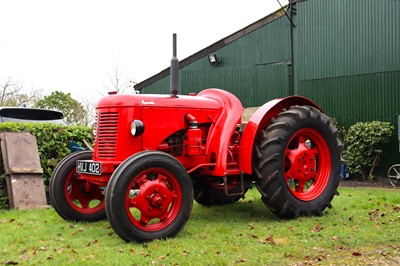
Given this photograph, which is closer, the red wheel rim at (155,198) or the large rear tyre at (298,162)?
the red wheel rim at (155,198)

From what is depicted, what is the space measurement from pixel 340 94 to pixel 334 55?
1248 millimetres

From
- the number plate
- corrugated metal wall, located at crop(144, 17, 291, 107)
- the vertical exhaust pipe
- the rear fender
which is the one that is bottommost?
the number plate

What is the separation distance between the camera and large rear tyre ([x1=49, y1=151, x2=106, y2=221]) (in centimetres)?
644

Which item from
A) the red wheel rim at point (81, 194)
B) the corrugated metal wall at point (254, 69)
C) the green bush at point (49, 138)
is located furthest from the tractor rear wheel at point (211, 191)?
the corrugated metal wall at point (254, 69)

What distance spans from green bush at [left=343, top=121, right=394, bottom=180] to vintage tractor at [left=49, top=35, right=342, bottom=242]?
6.81m

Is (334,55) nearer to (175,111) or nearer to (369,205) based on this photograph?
(369,205)

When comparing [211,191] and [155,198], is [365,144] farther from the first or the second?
[155,198]

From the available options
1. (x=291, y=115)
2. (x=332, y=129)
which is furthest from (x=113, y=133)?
(x=332, y=129)

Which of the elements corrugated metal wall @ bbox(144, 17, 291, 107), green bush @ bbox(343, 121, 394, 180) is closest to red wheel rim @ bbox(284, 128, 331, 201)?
green bush @ bbox(343, 121, 394, 180)

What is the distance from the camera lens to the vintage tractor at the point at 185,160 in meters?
5.33

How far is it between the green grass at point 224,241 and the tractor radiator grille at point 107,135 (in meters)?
1.01

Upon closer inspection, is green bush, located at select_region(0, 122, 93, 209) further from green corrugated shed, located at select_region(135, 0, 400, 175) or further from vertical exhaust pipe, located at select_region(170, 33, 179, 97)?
green corrugated shed, located at select_region(135, 0, 400, 175)

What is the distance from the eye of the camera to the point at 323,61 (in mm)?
14898

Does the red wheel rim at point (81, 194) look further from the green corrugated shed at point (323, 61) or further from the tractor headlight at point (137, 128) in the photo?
the green corrugated shed at point (323, 61)
